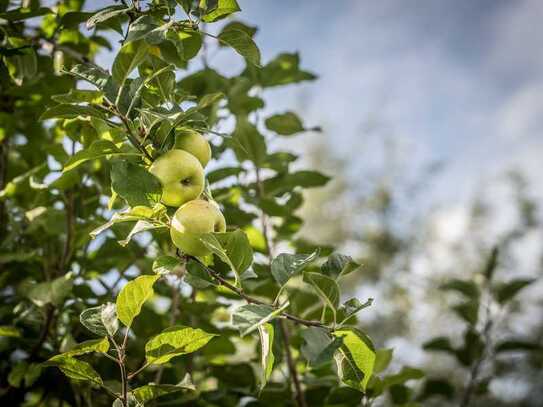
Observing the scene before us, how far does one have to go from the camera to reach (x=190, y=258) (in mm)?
635

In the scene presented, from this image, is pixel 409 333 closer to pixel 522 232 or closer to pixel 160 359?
pixel 522 232

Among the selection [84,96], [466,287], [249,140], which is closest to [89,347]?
[84,96]

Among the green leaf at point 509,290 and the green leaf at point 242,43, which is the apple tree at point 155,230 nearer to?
the green leaf at point 242,43

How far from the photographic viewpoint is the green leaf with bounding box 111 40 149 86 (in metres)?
0.66

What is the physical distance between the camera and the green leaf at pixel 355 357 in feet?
1.93

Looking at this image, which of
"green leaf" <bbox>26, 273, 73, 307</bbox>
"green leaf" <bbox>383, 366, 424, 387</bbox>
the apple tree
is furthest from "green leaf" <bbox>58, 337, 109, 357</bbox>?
"green leaf" <bbox>383, 366, 424, 387</bbox>

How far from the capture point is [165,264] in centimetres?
61

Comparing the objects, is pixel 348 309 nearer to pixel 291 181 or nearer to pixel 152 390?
pixel 152 390

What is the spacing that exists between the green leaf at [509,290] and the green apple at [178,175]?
1120mm

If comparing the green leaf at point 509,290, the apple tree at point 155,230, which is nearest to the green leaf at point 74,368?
the apple tree at point 155,230

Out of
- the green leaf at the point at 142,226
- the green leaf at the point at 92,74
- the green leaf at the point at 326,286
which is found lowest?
the green leaf at the point at 326,286

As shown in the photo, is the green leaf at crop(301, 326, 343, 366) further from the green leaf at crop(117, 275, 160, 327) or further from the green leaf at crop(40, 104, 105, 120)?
the green leaf at crop(40, 104, 105, 120)

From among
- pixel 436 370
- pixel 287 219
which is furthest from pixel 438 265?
pixel 287 219

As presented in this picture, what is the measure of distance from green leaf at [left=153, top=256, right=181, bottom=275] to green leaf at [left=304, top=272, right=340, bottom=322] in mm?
166
